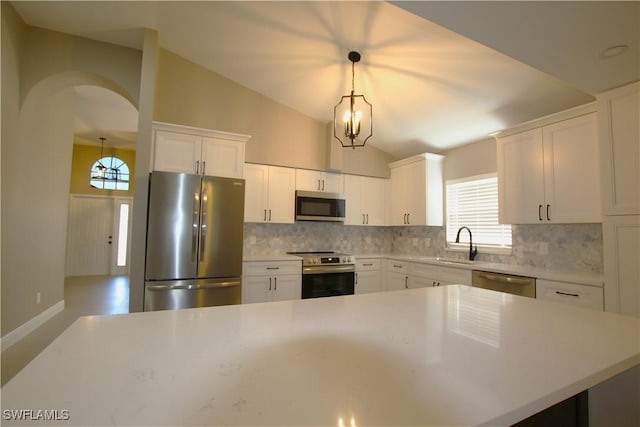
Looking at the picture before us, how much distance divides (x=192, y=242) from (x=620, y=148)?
364cm

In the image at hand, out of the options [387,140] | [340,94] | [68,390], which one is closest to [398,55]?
[340,94]

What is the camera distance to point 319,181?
14.0 feet

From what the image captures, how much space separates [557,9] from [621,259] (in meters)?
1.79

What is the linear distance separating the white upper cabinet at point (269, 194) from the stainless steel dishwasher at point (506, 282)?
234 cm

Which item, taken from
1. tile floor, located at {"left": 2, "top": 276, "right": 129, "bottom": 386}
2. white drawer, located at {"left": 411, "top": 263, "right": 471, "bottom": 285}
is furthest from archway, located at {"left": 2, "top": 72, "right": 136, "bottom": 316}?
white drawer, located at {"left": 411, "top": 263, "right": 471, "bottom": 285}

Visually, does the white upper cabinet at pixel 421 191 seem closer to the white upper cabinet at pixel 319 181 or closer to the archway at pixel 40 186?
the white upper cabinet at pixel 319 181

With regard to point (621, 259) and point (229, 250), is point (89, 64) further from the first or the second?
point (621, 259)

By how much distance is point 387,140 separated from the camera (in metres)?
4.51

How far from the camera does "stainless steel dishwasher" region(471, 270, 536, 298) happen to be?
8.53ft

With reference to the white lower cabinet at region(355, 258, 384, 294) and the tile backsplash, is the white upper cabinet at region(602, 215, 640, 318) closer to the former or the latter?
the tile backsplash

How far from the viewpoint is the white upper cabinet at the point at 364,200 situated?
4504 millimetres

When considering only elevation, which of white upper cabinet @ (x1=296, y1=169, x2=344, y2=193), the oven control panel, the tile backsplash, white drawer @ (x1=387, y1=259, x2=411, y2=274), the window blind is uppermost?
white upper cabinet @ (x1=296, y1=169, x2=344, y2=193)

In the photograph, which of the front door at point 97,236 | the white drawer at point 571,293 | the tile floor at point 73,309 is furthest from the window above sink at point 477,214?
the front door at point 97,236

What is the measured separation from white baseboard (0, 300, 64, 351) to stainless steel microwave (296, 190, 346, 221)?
129 inches
